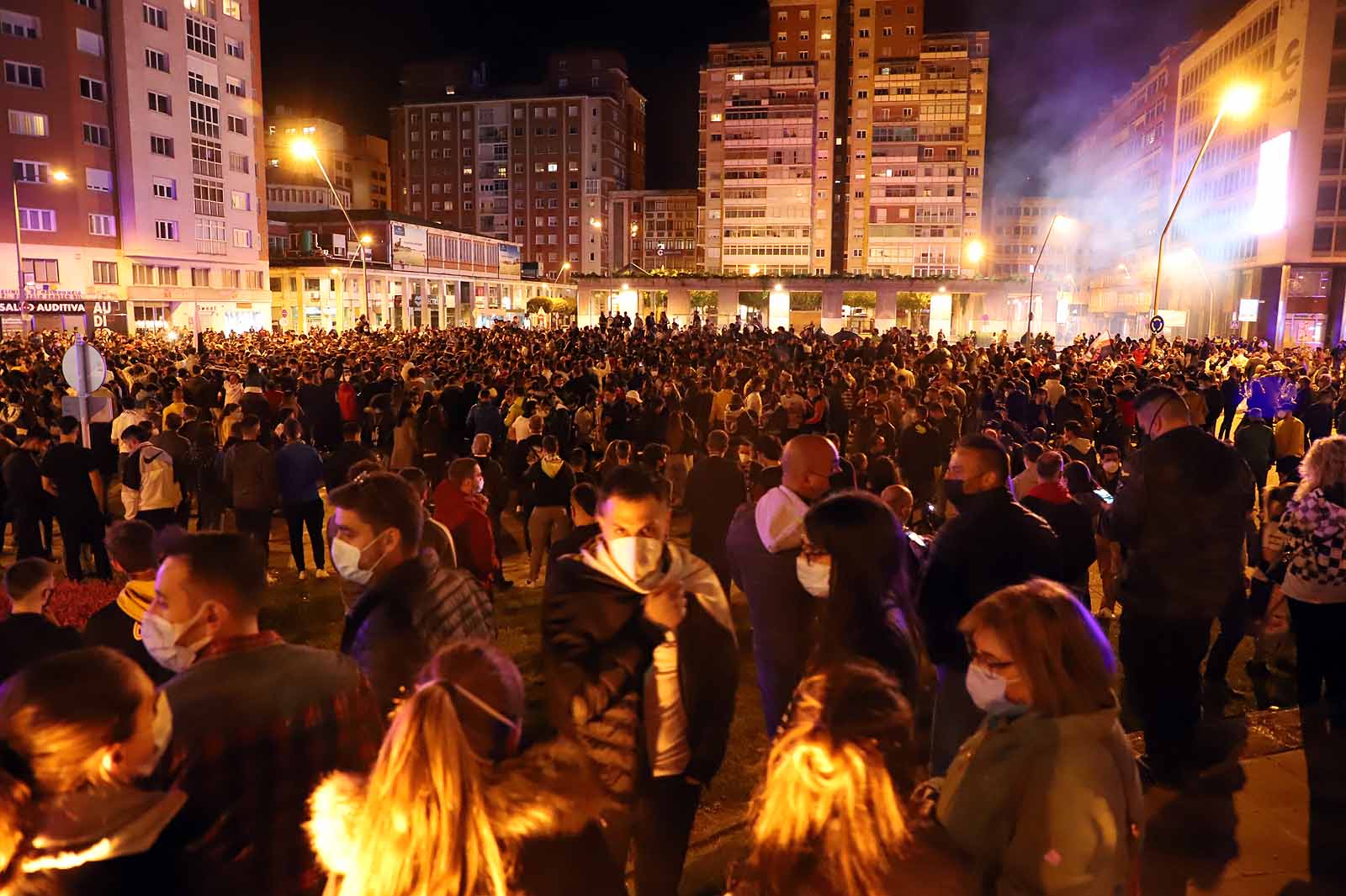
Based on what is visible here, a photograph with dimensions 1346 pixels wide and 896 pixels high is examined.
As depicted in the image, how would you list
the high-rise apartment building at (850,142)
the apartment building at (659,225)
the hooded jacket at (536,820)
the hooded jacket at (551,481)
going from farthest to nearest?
the apartment building at (659,225), the high-rise apartment building at (850,142), the hooded jacket at (551,481), the hooded jacket at (536,820)

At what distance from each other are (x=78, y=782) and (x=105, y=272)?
58.8 metres

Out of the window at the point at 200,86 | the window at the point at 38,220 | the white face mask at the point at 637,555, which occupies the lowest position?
the white face mask at the point at 637,555

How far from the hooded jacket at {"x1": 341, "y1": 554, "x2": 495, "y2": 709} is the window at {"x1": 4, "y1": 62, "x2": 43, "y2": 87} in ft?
189

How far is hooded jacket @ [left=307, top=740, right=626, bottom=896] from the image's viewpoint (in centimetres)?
196

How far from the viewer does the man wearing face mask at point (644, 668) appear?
9.68 feet

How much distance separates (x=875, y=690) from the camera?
2.10 metres

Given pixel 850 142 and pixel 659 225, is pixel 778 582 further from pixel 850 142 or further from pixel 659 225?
pixel 659 225

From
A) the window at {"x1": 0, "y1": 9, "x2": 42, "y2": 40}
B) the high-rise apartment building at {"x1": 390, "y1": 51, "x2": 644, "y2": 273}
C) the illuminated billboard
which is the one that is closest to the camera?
the window at {"x1": 0, "y1": 9, "x2": 42, "y2": 40}

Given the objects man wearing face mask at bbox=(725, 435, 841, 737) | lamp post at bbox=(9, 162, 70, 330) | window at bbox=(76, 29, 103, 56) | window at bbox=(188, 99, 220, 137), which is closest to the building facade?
window at bbox=(188, 99, 220, 137)

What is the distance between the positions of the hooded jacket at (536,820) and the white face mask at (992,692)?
967mm

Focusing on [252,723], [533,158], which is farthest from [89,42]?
[533,158]

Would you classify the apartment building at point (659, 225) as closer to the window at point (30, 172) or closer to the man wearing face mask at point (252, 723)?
the window at point (30, 172)

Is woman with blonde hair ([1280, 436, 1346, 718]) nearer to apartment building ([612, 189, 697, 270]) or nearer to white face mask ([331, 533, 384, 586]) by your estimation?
white face mask ([331, 533, 384, 586])

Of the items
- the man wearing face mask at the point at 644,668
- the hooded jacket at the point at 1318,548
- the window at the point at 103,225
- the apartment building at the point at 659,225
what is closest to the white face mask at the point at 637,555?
the man wearing face mask at the point at 644,668
